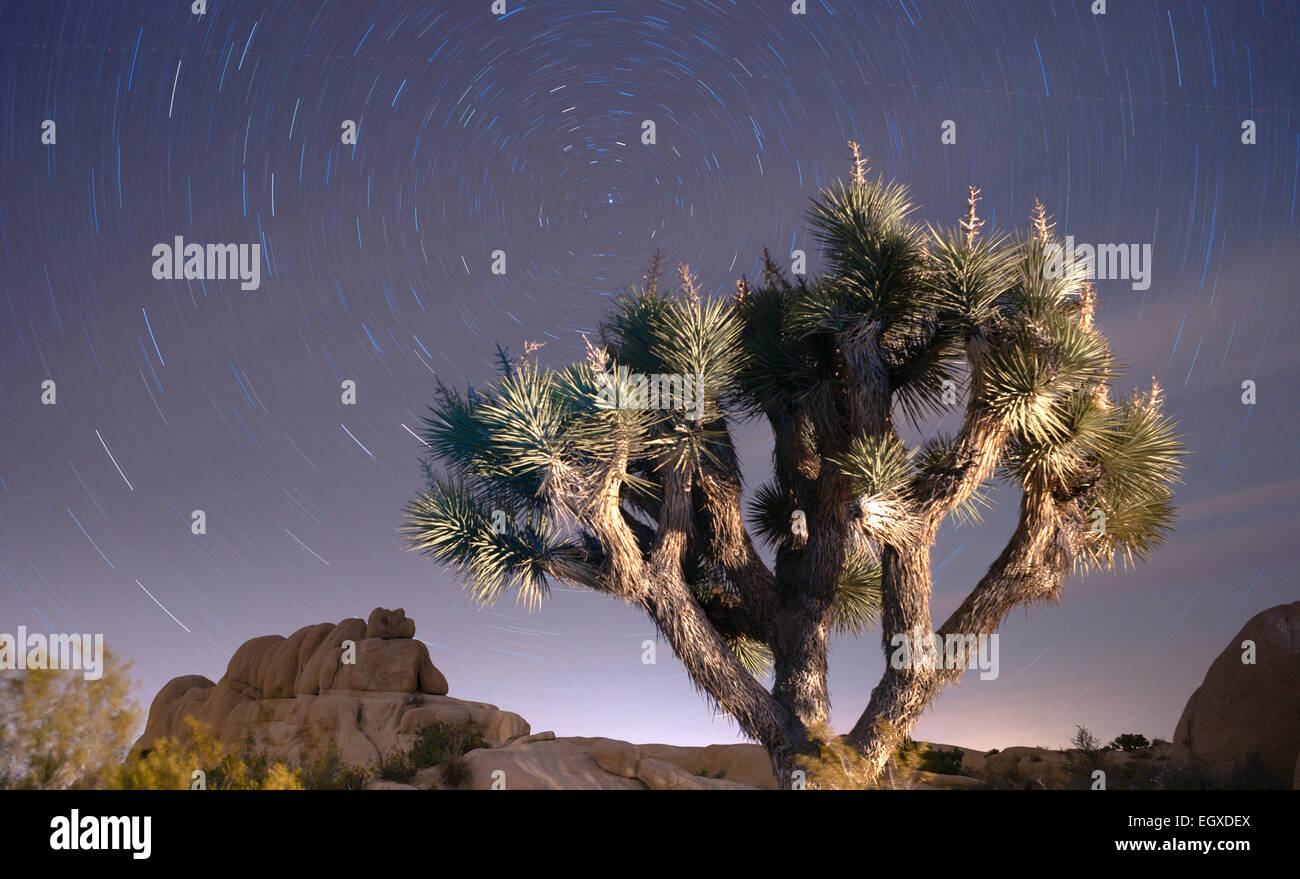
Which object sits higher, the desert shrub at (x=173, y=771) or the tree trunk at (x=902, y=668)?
the tree trunk at (x=902, y=668)

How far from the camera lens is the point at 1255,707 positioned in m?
14.1

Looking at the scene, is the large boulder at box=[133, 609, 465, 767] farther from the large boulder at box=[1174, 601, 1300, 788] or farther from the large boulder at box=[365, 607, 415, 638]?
the large boulder at box=[1174, 601, 1300, 788]

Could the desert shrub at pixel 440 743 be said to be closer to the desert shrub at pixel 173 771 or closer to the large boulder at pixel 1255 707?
the desert shrub at pixel 173 771

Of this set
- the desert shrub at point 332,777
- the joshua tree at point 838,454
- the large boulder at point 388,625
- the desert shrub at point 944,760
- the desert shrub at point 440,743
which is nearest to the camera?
the joshua tree at point 838,454

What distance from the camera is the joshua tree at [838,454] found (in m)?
12.3

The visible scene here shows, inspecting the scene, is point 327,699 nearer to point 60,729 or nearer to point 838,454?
point 60,729

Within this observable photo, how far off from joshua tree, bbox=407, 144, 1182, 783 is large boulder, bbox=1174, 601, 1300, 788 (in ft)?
10.7

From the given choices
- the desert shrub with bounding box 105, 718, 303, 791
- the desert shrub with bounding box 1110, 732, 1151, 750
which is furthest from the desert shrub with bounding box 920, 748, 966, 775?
the desert shrub with bounding box 105, 718, 303, 791

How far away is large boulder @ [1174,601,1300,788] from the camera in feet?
44.4

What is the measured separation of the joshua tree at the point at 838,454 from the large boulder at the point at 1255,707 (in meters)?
3.27

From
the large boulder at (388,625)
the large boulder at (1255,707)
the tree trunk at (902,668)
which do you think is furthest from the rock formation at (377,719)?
the large boulder at (1255,707)

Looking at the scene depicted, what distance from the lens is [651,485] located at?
543 inches

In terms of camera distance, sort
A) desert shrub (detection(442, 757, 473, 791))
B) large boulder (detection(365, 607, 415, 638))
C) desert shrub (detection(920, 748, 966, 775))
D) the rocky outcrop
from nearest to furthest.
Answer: desert shrub (detection(442, 757, 473, 791)) < desert shrub (detection(920, 748, 966, 775)) < the rocky outcrop < large boulder (detection(365, 607, 415, 638))

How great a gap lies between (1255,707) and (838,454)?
7511 mm
